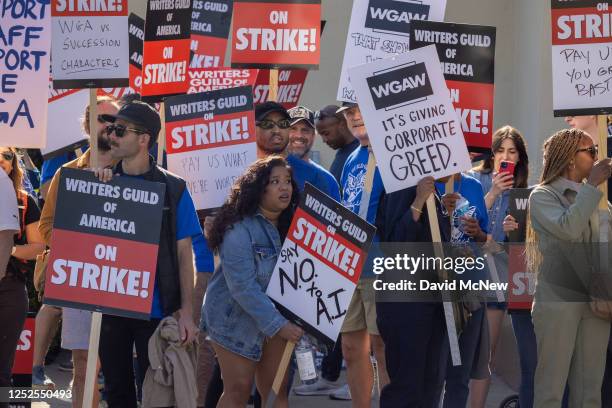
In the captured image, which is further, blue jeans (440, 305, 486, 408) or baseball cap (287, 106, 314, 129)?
baseball cap (287, 106, 314, 129)

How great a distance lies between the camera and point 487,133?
814cm

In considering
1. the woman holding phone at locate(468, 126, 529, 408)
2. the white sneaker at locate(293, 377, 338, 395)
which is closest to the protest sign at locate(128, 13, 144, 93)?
the white sneaker at locate(293, 377, 338, 395)

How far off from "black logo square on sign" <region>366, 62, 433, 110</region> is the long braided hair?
75 centimetres

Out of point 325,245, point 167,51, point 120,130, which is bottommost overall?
point 325,245

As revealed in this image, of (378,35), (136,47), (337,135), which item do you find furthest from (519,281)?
(136,47)

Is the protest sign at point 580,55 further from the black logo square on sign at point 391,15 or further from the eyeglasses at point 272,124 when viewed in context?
the eyeglasses at point 272,124

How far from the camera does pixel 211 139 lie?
8.71m

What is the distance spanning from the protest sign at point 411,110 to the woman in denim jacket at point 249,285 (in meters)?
0.65

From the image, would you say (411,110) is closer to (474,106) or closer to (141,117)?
(474,106)

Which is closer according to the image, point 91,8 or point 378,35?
point 91,8

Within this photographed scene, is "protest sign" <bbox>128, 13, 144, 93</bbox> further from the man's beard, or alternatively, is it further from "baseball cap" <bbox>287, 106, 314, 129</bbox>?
the man's beard

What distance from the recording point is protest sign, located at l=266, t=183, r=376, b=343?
6.77 meters

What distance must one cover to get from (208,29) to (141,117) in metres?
4.05

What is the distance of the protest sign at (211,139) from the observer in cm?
862
